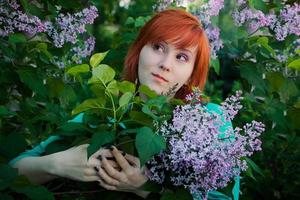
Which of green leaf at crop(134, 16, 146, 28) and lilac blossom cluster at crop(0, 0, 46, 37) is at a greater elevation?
lilac blossom cluster at crop(0, 0, 46, 37)

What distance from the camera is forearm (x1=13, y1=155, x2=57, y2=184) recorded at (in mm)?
1370

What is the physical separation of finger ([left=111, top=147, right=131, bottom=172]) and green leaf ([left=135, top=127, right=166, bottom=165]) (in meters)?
0.13

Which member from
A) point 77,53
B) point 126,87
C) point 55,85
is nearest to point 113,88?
point 126,87

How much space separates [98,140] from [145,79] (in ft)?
1.48

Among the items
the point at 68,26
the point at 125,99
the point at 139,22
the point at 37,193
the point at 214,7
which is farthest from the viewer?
the point at 139,22

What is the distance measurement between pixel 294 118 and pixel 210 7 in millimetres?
708

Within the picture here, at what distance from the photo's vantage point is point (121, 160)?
128 cm

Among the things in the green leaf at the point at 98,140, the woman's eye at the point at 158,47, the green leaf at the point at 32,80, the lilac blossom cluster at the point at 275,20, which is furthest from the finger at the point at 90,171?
the lilac blossom cluster at the point at 275,20

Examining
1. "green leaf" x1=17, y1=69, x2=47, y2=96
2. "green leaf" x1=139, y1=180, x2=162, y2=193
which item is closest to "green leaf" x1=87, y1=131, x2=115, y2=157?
"green leaf" x1=139, y1=180, x2=162, y2=193

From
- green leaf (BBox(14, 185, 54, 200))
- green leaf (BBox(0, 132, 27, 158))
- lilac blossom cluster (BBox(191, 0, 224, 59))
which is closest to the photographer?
green leaf (BBox(14, 185, 54, 200))

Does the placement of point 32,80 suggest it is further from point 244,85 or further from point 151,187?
point 244,85

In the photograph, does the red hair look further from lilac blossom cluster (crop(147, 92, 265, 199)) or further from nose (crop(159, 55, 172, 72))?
lilac blossom cluster (crop(147, 92, 265, 199))

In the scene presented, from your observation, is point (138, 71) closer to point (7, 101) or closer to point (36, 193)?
point (36, 193)

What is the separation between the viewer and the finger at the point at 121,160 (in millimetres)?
1269
